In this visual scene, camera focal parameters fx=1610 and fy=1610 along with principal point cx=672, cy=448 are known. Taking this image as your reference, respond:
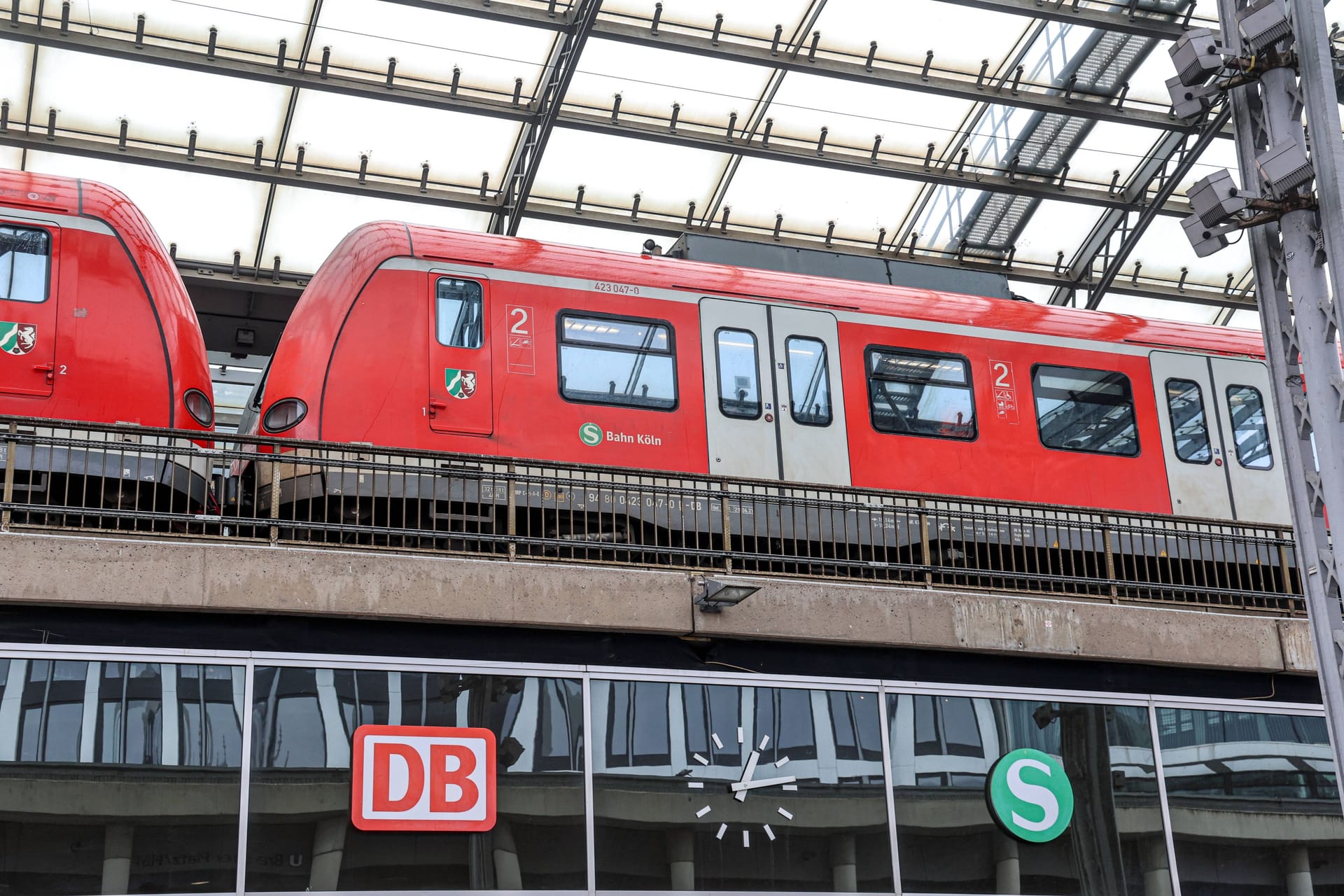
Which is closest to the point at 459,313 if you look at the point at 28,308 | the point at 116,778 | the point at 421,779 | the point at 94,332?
the point at 94,332

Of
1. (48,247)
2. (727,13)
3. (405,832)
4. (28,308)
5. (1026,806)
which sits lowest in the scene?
(405,832)

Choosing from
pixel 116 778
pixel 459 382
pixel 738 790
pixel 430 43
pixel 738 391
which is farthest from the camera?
pixel 430 43

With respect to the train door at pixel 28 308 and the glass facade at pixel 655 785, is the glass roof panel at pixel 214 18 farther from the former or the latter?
the glass facade at pixel 655 785

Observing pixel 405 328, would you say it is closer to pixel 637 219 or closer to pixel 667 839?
pixel 667 839

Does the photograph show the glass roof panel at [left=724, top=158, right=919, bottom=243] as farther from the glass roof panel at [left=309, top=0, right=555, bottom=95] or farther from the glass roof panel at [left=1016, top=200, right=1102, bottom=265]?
the glass roof panel at [left=309, top=0, right=555, bottom=95]

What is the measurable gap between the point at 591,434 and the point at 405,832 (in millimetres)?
4534

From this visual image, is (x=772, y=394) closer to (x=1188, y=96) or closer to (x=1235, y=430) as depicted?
(x=1188, y=96)

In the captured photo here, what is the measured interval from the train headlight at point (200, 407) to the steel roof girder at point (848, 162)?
370 inches

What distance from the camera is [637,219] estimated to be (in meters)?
23.6

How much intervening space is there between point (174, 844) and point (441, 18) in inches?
503

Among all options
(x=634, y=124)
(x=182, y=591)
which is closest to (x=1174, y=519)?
(x=182, y=591)

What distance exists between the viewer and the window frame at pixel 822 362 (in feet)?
51.8

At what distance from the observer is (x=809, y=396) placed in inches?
625

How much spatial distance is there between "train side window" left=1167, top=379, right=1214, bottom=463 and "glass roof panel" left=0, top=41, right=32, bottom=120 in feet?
47.1
